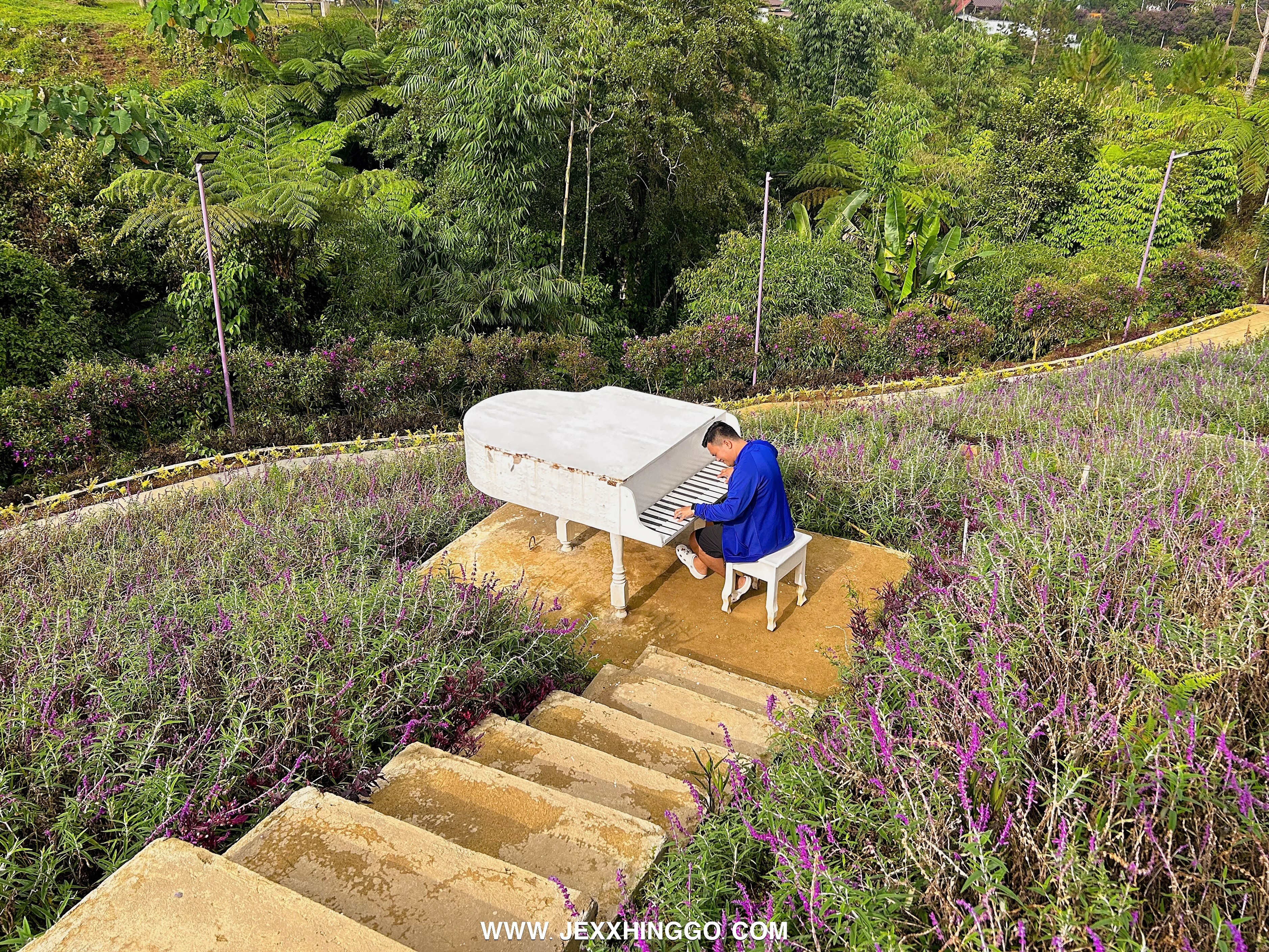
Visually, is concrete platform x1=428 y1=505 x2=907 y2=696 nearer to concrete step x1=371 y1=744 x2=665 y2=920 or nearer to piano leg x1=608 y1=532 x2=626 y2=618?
piano leg x1=608 y1=532 x2=626 y2=618

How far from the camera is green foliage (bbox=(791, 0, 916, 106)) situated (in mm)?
26203

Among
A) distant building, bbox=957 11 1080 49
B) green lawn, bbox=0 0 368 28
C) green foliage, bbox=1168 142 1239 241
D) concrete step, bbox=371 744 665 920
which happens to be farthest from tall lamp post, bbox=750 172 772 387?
distant building, bbox=957 11 1080 49

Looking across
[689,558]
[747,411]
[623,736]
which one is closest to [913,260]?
[747,411]

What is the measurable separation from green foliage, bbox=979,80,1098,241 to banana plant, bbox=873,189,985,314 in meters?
5.63

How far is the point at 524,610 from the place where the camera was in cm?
424

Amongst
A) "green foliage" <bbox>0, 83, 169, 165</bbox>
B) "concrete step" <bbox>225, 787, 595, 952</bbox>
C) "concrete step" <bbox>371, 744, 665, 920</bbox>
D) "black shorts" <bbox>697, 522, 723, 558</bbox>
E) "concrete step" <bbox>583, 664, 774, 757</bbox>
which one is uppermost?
"green foliage" <bbox>0, 83, 169, 165</bbox>

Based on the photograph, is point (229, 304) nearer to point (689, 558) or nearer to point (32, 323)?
point (32, 323)

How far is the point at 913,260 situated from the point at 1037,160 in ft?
23.8

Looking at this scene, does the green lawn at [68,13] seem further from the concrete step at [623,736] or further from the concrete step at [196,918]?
the concrete step at [196,918]

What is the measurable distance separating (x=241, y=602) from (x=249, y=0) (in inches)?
396

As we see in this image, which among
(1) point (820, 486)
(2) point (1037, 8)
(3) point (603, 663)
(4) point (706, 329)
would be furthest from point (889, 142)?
(2) point (1037, 8)

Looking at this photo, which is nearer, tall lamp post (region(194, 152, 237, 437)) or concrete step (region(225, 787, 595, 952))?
concrete step (region(225, 787, 595, 952))

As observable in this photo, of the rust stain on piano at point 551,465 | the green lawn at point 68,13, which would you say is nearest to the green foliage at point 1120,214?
the rust stain on piano at point 551,465

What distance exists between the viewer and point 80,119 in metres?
8.81
